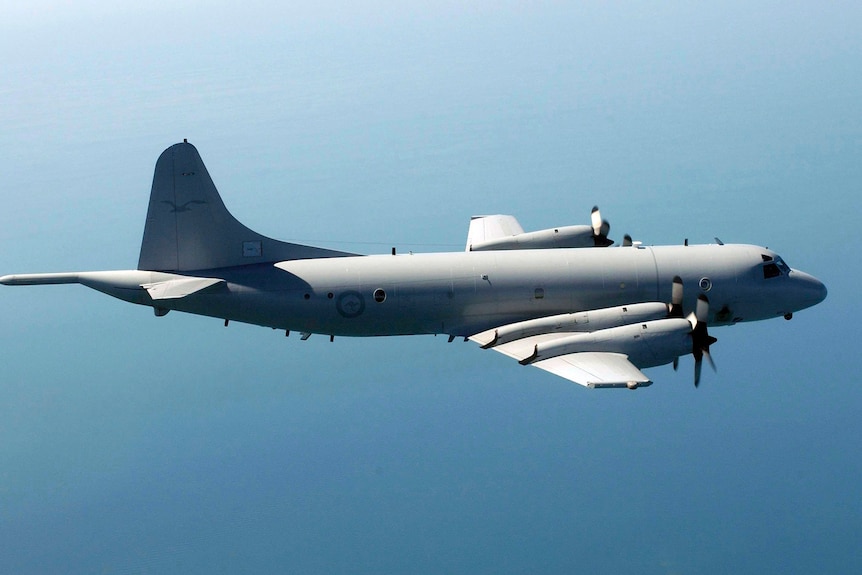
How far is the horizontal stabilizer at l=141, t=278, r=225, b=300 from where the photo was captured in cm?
3759

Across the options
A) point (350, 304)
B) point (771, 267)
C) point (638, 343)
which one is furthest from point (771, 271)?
point (350, 304)

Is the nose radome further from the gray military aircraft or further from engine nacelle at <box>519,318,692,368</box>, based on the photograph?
engine nacelle at <box>519,318,692,368</box>

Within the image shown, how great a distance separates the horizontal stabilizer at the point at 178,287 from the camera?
37.6 meters

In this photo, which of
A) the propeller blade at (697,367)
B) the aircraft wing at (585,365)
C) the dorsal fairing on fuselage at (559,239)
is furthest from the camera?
the dorsal fairing on fuselage at (559,239)

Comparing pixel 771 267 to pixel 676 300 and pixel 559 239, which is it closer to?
pixel 676 300

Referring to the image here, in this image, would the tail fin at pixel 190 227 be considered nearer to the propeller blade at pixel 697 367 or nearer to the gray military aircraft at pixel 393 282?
the gray military aircraft at pixel 393 282

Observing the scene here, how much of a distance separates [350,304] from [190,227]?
6.26 metres

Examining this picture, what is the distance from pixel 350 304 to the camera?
38.6 meters

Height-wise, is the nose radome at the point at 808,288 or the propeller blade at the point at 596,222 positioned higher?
the propeller blade at the point at 596,222

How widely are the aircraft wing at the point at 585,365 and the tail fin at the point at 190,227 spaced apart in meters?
9.39

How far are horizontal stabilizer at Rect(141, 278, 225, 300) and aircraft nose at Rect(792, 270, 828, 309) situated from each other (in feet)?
69.4

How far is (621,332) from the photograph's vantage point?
3653 cm

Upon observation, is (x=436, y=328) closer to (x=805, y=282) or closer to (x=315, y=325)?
(x=315, y=325)

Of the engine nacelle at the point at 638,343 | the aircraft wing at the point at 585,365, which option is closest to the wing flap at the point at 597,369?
the aircraft wing at the point at 585,365
